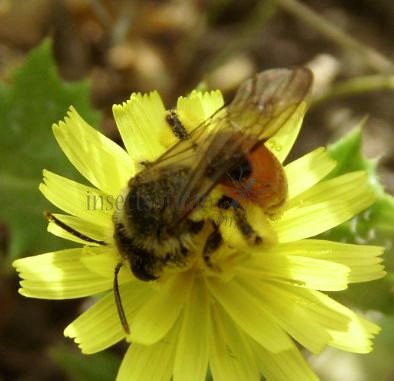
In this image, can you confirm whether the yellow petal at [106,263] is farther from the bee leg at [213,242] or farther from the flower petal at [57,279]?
the bee leg at [213,242]

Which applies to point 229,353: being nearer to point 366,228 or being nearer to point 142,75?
point 366,228

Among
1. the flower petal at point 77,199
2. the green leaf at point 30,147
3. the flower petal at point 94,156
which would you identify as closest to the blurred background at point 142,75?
the green leaf at point 30,147

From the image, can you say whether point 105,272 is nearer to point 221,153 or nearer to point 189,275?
point 189,275

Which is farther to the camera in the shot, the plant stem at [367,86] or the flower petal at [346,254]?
the plant stem at [367,86]

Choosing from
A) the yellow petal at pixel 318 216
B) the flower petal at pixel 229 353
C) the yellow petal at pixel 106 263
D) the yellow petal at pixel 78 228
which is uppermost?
the yellow petal at pixel 78 228

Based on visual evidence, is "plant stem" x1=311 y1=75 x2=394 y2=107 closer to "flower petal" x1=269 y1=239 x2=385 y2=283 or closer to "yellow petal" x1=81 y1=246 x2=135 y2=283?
"flower petal" x1=269 y1=239 x2=385 y2=283

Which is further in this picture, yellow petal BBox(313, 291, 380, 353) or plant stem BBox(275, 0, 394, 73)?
plant stem BBox(275, 0, 394, 73)

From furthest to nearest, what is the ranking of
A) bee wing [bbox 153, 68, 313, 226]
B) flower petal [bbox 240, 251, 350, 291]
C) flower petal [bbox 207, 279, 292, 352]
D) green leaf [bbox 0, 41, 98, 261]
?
green leaf [bbox 0, 41, 98, 261] → flower petal [bbox 240, 251, 350, 291] → flower petal [bbox 207, 279, 292, 352] → bee wing [bbox 153, 68, 313, 226]

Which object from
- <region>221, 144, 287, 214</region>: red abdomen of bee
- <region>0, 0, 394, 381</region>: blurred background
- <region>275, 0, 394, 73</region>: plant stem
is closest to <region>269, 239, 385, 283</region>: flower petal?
<region>221, 144, 287, 214</region>: red abdomen of bee
